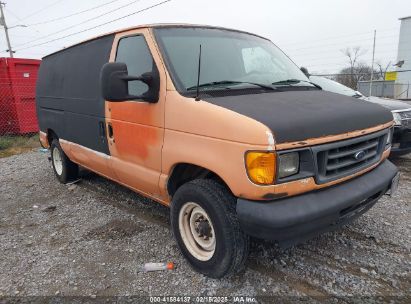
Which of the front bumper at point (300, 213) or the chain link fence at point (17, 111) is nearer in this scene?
the front bumper at point (300, 213)

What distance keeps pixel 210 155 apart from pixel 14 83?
9822mm

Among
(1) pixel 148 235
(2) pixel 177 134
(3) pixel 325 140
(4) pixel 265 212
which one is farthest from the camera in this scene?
(1) pixel 148 235

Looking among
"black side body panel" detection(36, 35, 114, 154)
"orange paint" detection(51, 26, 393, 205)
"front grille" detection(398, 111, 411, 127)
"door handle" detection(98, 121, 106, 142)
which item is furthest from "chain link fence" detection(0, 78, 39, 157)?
"front grille" detection(398, 111, 411, 127)

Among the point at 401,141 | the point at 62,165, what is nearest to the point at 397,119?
the point at 401,141

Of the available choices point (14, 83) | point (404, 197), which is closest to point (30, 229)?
point (404, 197)

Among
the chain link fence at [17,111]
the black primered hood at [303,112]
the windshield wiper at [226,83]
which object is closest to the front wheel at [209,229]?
the black primered hood at [303,112]

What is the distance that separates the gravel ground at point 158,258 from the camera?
2.89 meters

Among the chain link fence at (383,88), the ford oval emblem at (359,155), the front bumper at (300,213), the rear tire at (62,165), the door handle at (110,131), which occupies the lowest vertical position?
the chain link fence at (383,88)

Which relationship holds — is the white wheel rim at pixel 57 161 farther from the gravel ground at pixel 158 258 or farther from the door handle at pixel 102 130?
the door handle at pixel 102 130

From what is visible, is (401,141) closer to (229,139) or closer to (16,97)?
(229,139)

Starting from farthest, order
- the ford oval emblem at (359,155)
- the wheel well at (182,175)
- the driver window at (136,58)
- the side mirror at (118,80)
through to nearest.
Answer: the driver window at (136,58) < the wheel well at (182,175) < the side mirror at (118,80) < the ford oval emblem at (359,155)

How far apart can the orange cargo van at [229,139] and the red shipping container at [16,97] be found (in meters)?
7.50

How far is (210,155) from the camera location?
2686mm

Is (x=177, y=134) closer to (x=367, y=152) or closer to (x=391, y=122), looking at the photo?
(x=367, y=152)
